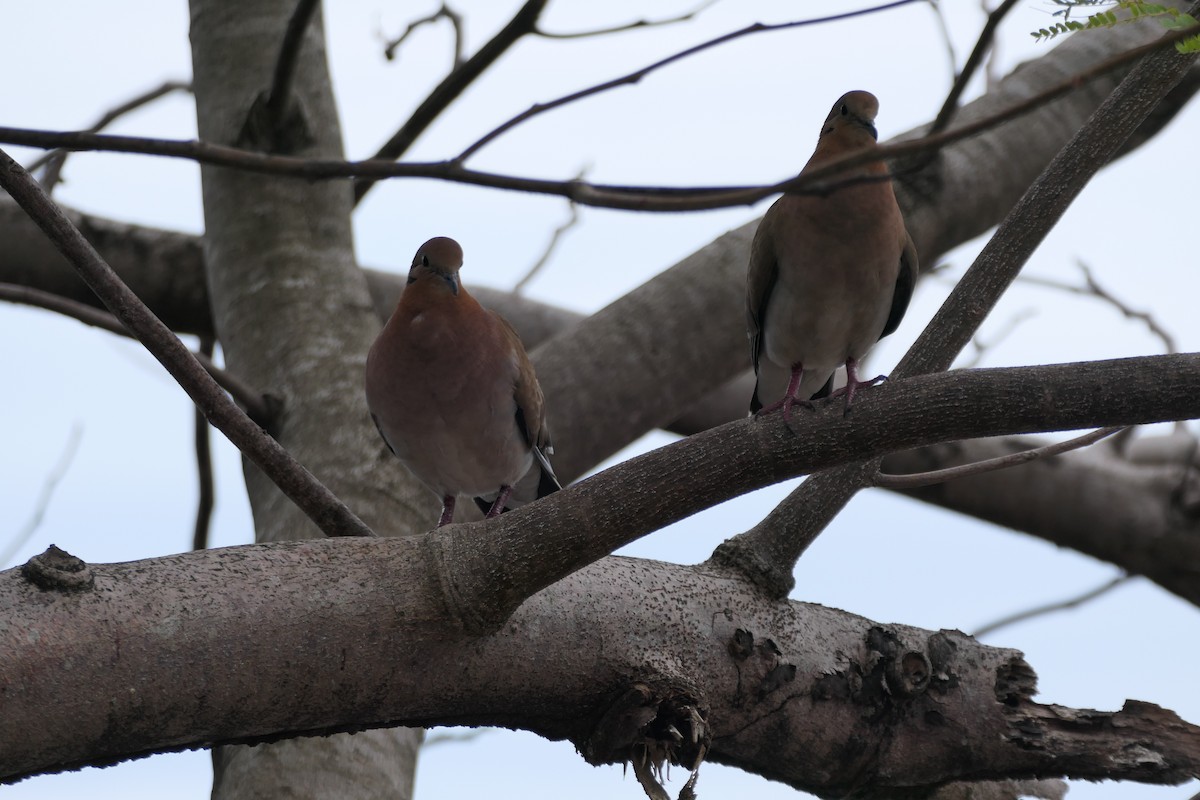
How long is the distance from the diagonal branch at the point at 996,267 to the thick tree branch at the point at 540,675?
22 centimetres

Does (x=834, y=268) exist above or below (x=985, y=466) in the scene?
above

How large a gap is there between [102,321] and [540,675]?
1.97m

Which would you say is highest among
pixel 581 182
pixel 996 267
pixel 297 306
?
pixel 297 306

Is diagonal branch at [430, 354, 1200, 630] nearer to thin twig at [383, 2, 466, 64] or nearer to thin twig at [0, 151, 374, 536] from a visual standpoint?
thin twig at [0, 151, 374, 536]

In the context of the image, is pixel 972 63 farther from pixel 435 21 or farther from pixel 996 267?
pixel 435 21

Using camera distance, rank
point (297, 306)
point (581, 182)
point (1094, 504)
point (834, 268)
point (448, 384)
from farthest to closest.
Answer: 1. point (1094, 504)
2. point (297, 306)
3. point (448, 384)
4. point (834, 268)
5. point (581, 182)

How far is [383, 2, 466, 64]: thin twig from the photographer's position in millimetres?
4988

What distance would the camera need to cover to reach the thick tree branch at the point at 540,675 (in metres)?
2.32

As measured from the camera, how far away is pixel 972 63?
10.8 feet

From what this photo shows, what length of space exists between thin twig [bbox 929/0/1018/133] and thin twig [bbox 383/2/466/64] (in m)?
2.24

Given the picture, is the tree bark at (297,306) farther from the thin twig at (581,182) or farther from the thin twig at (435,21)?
the thin twig at (581,182)

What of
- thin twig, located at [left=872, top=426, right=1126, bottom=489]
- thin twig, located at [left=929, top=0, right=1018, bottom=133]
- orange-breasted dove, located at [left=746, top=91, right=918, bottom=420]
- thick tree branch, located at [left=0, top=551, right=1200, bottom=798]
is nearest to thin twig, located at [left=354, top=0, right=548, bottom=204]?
orange-breasted dove, located at [left=746, top=91, right=918, bottom=420]

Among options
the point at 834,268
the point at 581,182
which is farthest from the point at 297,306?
the point at 581,182

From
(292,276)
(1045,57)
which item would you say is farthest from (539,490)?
(1045,57)
